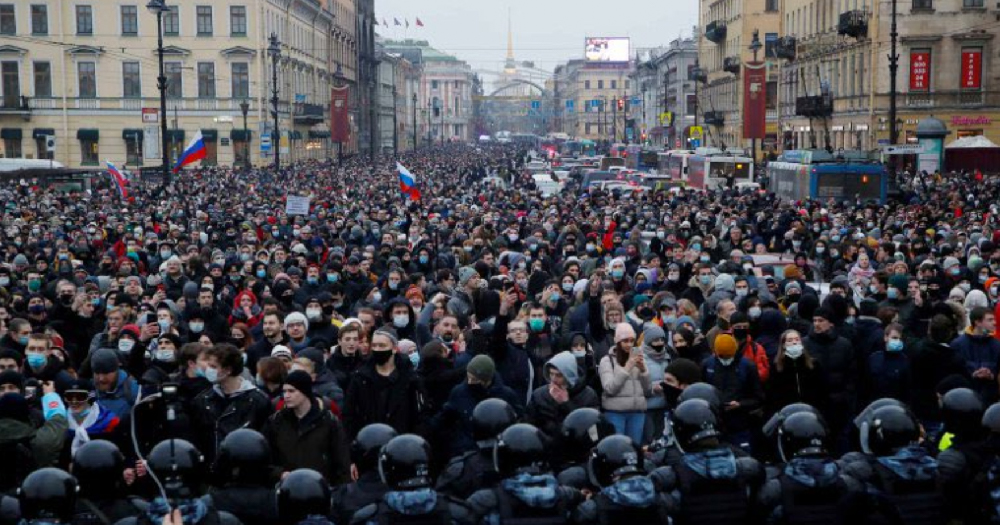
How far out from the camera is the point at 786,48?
77125mm

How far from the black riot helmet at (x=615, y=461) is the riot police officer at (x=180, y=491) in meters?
1.52

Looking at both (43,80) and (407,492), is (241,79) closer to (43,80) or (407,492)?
(43,80)

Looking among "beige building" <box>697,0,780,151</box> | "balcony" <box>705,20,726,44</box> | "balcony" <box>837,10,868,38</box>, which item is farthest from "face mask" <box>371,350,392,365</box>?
"balcony" <box>705,20,726,44</box>

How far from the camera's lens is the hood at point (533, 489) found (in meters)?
5.88

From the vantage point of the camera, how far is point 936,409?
9781mm

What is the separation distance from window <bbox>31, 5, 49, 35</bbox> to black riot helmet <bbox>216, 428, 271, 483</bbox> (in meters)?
70.6

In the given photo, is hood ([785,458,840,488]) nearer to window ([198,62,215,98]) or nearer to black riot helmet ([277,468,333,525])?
black riot helmet ([277,468,333,525])

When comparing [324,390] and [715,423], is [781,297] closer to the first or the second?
[324,390]

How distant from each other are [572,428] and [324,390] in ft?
10.2

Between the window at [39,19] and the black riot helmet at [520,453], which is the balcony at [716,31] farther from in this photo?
the black riot helmet at [520,453]

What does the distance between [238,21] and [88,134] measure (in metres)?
9.63

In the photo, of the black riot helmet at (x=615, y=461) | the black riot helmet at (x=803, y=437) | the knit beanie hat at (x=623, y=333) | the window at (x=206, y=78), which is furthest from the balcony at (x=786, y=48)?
the black riot helmet at (x=615, y=461)

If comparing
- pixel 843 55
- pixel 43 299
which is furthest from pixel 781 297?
pixel 843 55

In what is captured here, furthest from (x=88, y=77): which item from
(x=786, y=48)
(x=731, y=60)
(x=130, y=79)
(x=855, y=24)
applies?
(x=731, y=60)
